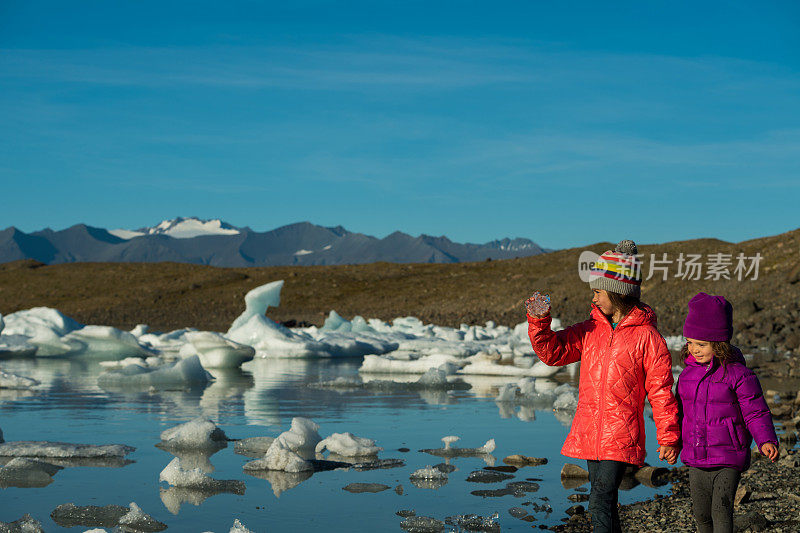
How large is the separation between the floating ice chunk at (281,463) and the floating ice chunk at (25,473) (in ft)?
4.85

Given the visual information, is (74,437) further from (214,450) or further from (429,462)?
(429,462)

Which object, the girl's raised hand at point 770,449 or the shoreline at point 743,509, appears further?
the shoreline at point 743,509

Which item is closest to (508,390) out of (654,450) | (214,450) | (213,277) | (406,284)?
(654,450)

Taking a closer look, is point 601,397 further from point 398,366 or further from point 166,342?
A: point 166,342

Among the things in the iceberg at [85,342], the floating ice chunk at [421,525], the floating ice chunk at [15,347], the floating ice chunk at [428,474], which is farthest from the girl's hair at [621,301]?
the floating ice chunk at [15,347]

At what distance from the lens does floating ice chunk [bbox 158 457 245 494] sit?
6133 mm

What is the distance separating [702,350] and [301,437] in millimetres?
4318

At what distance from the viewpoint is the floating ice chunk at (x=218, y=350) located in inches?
679

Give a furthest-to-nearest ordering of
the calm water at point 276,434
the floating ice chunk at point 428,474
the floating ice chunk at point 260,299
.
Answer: the floating ice chunk at point 260,299 < the floating ice chunk at point 428,474 < the calm water at point 276,434

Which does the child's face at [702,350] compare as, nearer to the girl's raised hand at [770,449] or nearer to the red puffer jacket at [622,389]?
the red puffer jacket at [622,389]

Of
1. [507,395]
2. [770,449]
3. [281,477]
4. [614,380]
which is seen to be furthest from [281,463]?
[507,395]

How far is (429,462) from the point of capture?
23.5ft

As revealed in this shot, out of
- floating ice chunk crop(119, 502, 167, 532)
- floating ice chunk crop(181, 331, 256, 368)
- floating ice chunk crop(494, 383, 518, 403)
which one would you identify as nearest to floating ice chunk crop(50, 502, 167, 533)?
floating ice chunk crop(119, 502, 167, 532)

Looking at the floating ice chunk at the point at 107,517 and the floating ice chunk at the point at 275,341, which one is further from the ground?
the floating ice chunk at the point at 275,341
